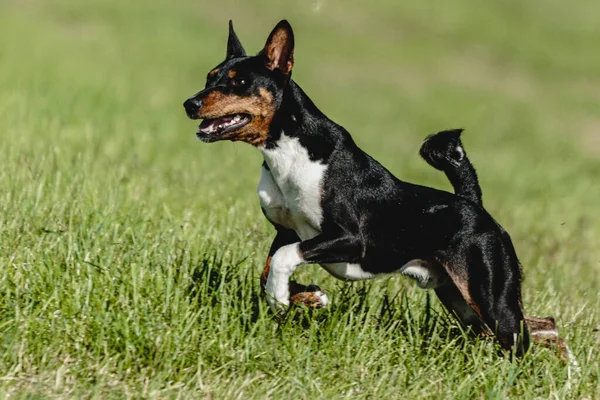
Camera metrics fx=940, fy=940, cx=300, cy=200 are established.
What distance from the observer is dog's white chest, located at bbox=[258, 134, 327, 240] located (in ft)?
16.3

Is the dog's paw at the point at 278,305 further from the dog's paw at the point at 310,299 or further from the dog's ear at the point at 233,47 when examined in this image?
the dog's ear at the point at 233,47

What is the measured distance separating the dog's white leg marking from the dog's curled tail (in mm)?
1132

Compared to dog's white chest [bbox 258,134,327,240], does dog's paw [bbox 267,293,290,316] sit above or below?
below

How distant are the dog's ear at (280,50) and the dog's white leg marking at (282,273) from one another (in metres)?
0.94

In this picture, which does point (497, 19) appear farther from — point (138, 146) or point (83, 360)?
point (83, 360)

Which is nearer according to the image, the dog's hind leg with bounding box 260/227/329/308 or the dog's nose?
the dog's nose

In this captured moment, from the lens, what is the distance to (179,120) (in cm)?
1234

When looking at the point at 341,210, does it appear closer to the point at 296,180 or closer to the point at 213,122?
the point at 296,180

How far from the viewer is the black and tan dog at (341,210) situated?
4914 millimetres

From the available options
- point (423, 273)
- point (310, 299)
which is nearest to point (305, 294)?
point (310, 299)

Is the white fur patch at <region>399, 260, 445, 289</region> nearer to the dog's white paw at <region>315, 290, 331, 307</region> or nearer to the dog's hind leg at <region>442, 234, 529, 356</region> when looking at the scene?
the dog's hind leg at <region>442, 234, 529, 356</region>

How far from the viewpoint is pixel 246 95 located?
4910mm

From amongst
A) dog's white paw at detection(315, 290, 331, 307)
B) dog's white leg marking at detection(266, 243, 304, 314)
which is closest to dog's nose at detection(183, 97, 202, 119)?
dog's white leg marking at detection(266, 243, 304, 314)

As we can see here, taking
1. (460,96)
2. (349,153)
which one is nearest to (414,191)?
(349,153)
